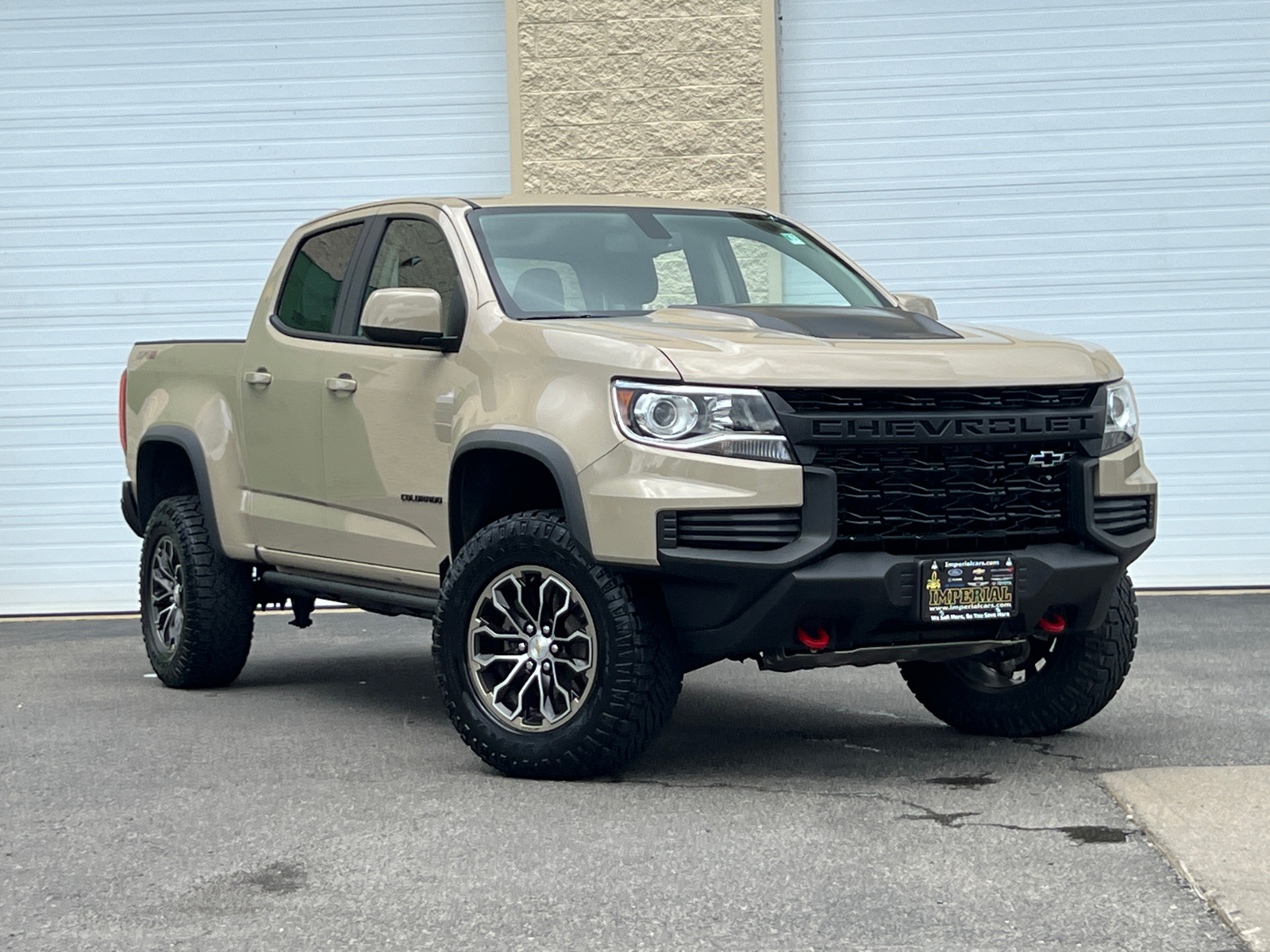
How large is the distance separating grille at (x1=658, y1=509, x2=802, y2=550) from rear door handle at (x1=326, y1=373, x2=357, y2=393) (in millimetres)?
1965

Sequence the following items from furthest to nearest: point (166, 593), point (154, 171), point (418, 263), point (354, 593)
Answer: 1. point (154, 171)
2. point (166, 593)
3. point (354, 593)
4. point (418, 263)

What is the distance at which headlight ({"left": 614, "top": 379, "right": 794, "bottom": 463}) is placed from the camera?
5.42 meters

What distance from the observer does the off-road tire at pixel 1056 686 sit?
6281mm

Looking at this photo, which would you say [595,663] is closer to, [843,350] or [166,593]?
[843,350]

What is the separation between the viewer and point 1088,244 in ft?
40.0

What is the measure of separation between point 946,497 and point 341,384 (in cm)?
251

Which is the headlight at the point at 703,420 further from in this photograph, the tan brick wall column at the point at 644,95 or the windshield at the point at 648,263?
the tan brick wall column at the point at 644,95

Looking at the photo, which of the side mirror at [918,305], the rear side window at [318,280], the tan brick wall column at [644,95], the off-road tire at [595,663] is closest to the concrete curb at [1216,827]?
the off-road tire at [595,663]

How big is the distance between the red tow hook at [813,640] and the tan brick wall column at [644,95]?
687 cm

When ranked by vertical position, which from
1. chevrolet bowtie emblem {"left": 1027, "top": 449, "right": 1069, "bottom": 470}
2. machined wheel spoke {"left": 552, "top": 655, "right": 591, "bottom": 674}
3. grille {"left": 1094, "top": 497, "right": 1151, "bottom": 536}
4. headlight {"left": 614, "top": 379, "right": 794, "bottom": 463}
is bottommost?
machined wheel spoke {"left": 552, "top": 655, "right": 591, "bottom": 674}

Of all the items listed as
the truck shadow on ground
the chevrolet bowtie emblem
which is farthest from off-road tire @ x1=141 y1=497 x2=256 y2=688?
the chevrolet bowtie emblem

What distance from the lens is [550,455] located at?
570cm

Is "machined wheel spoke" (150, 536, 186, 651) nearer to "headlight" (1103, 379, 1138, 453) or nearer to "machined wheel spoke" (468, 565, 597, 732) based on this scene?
"machined wheel spoke" (468, 565, 597, 732)

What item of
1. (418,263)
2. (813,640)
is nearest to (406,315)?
(418,263)
